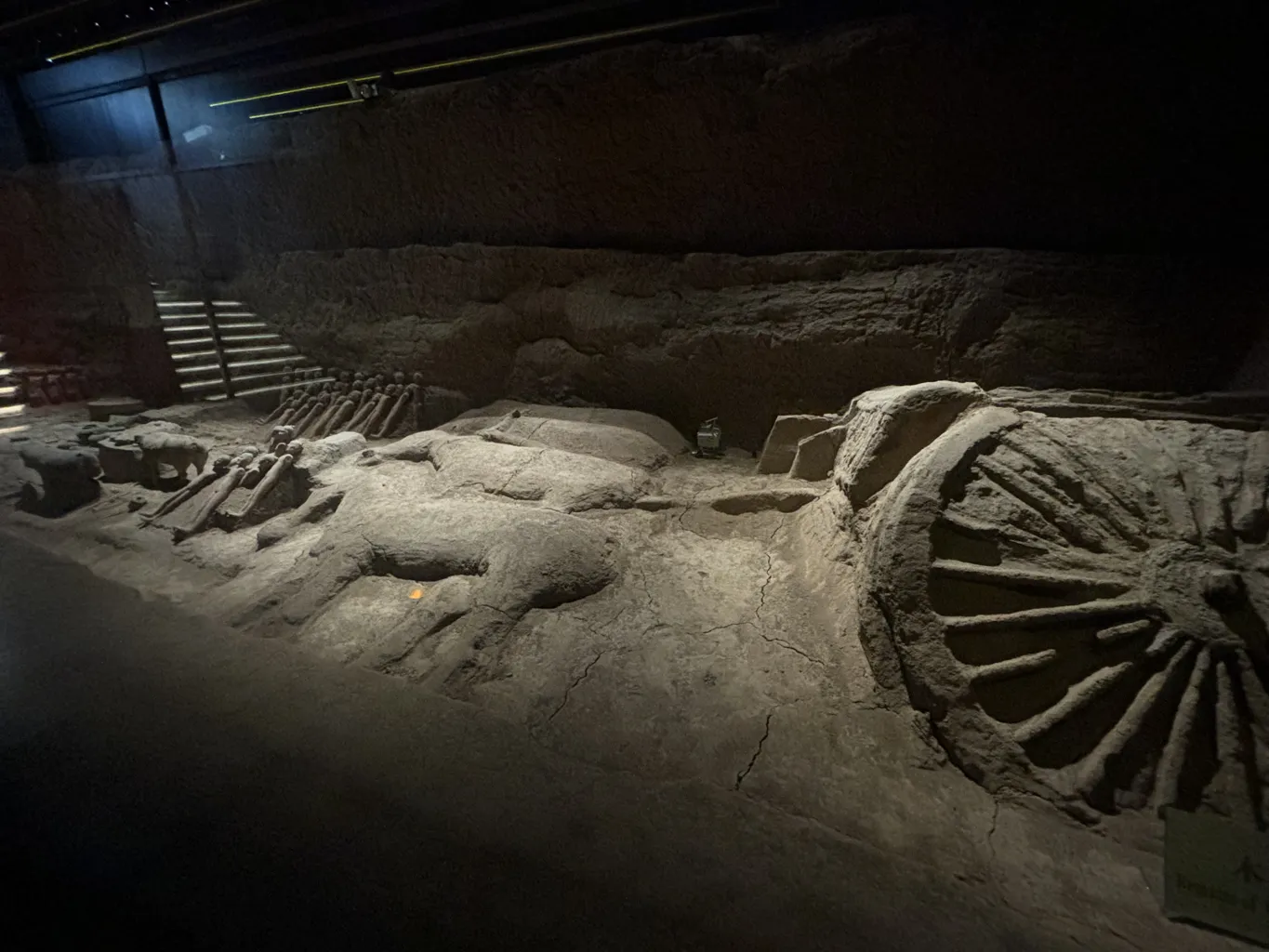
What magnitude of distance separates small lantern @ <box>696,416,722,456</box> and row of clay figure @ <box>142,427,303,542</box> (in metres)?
2.81

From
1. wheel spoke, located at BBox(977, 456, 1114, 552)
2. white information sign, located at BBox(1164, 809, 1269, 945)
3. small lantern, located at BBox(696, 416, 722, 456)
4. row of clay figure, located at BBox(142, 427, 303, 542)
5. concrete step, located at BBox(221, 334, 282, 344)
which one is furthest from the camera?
concrete step, located at BBox(221, 334, 282, 344)

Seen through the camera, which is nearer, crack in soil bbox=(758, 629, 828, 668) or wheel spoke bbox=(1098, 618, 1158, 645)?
wheel spoke bbox=(1098, 618, 1158, 645)

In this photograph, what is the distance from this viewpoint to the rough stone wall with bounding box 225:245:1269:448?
3.62 metres

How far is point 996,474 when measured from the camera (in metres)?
2.34

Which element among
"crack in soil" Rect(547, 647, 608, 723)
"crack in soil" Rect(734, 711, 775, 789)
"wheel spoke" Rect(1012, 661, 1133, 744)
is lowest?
"crack in soil" Rect(734, 711, 775, 789)

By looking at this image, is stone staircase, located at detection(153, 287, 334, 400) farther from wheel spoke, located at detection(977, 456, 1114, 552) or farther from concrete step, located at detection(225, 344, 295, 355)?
wheel spoke, located at detection(977, 456, 1114, 552)

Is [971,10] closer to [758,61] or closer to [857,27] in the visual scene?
[857,27]

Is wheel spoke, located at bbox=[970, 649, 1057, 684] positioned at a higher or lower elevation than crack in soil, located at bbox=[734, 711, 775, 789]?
higher

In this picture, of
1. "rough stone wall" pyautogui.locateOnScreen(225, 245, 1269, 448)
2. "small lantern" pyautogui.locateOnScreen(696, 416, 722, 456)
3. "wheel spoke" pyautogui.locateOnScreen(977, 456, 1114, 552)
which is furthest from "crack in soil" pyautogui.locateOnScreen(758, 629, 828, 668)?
"rough stone wall" pyautogui.locateOnScreen(225, 245, 1269, 448)

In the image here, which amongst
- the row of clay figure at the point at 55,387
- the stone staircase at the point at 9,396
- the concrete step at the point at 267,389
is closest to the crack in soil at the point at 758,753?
the concrete step at the point at 267,389

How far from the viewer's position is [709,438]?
4535 millimetres

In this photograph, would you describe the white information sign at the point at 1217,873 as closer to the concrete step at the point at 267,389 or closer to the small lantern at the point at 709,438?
the small lantern at the point at 709,438

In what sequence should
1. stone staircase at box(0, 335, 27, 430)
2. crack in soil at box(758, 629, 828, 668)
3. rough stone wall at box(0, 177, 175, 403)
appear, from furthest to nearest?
rough stone wall at box(0, 177, 175, 403), stone staircase at box(0, 335, 27, 430), crack in soil at box(758, 629, 828, 668)

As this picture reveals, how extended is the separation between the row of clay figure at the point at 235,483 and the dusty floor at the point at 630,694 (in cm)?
13
